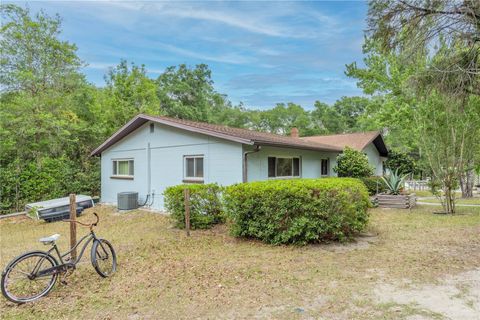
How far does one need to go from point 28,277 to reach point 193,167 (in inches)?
280

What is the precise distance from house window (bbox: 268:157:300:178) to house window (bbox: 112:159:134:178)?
6.34m

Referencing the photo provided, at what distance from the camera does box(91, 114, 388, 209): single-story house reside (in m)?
9.57

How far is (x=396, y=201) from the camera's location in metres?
12.0

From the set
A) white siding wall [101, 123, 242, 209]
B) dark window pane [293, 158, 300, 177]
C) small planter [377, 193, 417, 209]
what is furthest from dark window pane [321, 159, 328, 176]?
white siding wall [101, 123, 242, 209]

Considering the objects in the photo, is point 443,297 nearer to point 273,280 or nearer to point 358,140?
point 273,280

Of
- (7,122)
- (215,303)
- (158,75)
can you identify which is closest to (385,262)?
(215,303)

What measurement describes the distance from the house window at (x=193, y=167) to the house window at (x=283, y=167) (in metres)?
2.50

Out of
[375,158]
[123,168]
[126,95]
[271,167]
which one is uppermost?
[126,95]

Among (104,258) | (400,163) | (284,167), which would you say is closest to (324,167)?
(284,167)

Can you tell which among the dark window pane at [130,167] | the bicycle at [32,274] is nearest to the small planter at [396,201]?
the dark window pane at [130,167]

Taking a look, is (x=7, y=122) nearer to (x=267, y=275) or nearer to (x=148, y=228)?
(x=148, y=228)

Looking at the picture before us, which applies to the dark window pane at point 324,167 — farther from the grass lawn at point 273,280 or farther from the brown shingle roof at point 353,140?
the grass lawn at point 273,280

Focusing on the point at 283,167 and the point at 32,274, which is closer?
the point at 32,274

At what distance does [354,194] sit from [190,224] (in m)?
4.36
